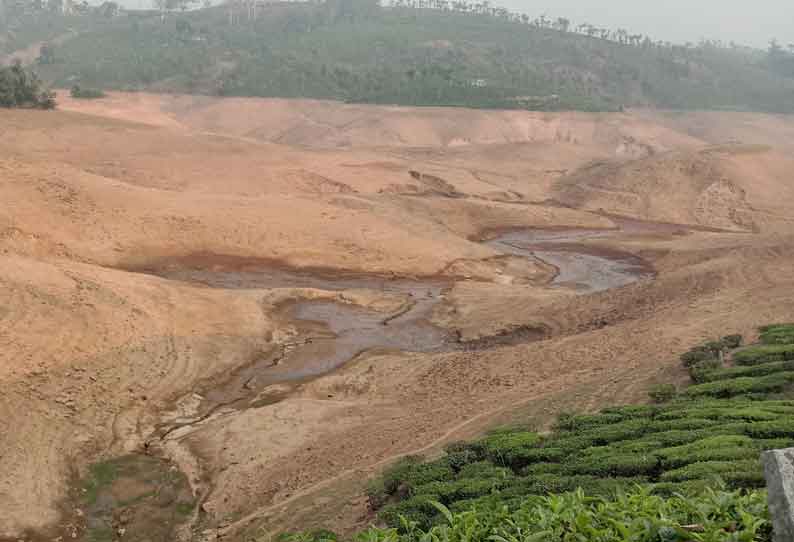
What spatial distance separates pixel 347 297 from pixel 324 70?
67434 millimetres

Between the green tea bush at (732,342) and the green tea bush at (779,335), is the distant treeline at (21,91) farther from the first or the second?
the green tea bush at (779,335)

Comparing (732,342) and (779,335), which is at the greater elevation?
(779,335)

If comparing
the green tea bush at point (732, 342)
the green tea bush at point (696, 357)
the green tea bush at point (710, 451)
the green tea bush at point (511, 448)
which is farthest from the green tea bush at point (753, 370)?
the green tea bush at point (511, 448)

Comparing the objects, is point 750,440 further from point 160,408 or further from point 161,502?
point 160,408

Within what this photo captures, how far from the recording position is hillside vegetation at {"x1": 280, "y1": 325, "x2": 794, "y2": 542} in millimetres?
5027

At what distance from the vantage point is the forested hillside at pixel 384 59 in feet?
266

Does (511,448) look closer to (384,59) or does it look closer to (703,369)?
(703,369)

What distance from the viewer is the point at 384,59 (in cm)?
9975

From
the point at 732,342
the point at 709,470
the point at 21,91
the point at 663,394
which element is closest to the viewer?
the point at 709,470

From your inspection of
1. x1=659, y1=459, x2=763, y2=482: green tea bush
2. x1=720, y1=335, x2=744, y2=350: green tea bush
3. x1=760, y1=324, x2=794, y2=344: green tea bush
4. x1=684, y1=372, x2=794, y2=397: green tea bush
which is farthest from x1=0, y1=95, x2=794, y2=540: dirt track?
x1=659, y1=459, x2=763, y2=482: green tea bush

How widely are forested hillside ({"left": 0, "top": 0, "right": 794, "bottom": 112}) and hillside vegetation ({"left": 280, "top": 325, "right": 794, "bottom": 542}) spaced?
64620 mm

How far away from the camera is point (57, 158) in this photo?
120ft

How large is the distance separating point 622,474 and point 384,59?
316 feet

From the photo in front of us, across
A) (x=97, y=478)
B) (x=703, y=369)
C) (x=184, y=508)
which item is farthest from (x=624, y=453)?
(x=97, y=478)
